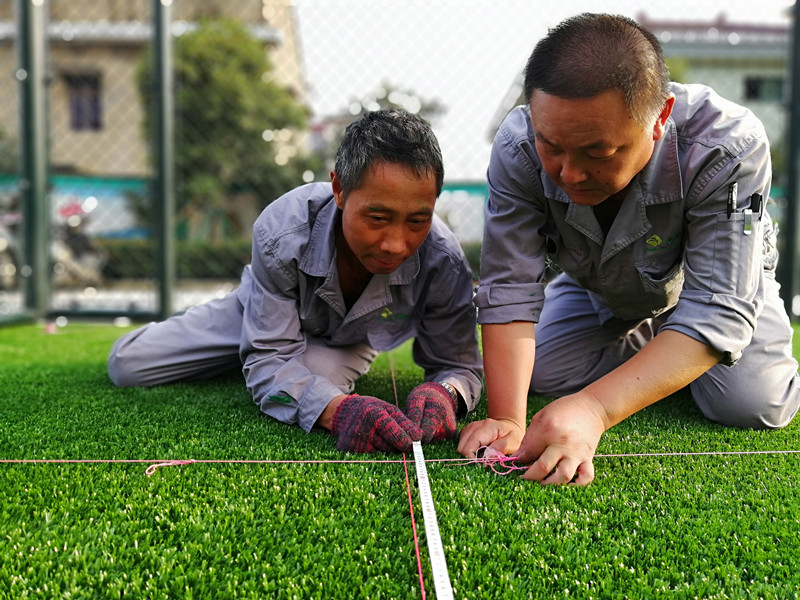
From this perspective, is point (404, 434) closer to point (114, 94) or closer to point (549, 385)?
point (549, 385)

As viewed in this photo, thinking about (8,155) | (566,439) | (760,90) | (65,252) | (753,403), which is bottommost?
(65,252)

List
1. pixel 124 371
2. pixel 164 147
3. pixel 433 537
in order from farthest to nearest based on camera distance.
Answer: pixel 164 147
pixel 124 371
pixel 433 537

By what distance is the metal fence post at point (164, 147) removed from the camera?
3855mm

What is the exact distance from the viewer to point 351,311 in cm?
196

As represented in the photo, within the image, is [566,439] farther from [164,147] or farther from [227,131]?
[227,131]

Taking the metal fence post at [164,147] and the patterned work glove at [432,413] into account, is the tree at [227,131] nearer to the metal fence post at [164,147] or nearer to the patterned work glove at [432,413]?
the metal fence post at [164,147]

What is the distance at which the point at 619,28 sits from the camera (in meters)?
1.32

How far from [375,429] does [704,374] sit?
0.93 metres

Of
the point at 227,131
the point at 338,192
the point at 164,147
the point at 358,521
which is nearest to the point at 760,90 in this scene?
the point at 227,131

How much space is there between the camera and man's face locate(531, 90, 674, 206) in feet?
4.13

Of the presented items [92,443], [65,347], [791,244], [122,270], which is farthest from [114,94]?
[92,443]

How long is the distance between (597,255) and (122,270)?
4.17m

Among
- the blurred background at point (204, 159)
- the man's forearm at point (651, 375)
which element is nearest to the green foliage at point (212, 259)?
the blurred background at point (204, 159)

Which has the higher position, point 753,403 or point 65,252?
point 753,403
